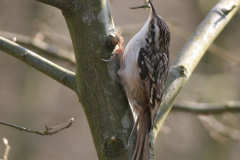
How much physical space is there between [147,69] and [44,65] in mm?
923

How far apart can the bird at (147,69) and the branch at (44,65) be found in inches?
14.9

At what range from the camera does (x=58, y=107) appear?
7.89m

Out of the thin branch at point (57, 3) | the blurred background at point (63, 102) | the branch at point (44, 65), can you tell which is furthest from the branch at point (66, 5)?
the blurred background at point (63, 102)

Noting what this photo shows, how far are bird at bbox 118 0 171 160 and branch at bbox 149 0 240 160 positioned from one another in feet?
0.39

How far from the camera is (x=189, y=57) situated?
2.19 metres

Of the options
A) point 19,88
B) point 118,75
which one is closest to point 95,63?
point 118,75

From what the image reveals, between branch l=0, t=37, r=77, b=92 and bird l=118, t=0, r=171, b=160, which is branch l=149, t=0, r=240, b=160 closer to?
bird l=118, t=0, r=171, b=160

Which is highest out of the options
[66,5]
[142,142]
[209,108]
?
[66,5]

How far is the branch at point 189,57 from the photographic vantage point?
1952 millimetres

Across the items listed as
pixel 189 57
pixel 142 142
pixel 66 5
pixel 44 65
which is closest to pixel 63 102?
pixel 189 57

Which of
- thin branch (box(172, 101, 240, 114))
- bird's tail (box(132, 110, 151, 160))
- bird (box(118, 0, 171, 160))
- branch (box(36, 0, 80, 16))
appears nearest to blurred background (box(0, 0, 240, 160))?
thin branch (box(172, 101, 240, 114))

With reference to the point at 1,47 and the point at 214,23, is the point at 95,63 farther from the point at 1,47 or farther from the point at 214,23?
the point at 214,23

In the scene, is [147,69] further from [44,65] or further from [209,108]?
[209,108]

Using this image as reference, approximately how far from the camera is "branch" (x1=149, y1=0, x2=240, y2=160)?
6.40ft
